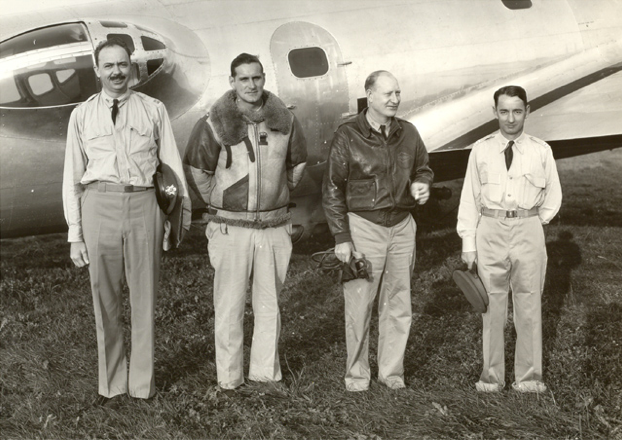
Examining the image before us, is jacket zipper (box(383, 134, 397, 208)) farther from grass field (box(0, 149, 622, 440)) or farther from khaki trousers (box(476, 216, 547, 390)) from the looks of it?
grass field (box(0, 149, 622, 440))

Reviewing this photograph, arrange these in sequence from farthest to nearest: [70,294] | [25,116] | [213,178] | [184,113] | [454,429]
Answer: [70,294] → [184,113] → [25,116] → [213,178] → [454,429]

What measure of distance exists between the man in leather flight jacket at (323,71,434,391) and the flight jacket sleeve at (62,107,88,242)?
1.78 metres

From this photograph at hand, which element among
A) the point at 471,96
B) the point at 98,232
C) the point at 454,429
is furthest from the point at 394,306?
the point at 471,96

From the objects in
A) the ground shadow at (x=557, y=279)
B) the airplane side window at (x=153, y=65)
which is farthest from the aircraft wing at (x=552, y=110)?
the airplane side window at (x=153, y=65)

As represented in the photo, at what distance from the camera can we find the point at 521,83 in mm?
8789

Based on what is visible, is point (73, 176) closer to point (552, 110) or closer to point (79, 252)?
point (79, 252)

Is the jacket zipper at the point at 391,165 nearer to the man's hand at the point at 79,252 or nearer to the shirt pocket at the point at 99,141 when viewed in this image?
the shirt pocket at the point at 99,141

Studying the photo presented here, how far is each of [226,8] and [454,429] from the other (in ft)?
17.6

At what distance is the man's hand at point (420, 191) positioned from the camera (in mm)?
5059

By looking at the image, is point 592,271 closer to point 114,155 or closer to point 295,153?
point 295,153

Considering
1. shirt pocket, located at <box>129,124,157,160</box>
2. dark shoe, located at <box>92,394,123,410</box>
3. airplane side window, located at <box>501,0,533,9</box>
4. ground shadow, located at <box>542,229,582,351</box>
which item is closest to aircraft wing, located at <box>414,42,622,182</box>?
airplane side window, located at <box>501,0,533,9</box>

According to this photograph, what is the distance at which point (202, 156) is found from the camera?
5113 mm

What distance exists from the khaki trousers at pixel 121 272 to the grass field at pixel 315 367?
231 millimetres

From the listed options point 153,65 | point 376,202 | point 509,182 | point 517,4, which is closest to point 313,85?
point 153,65
